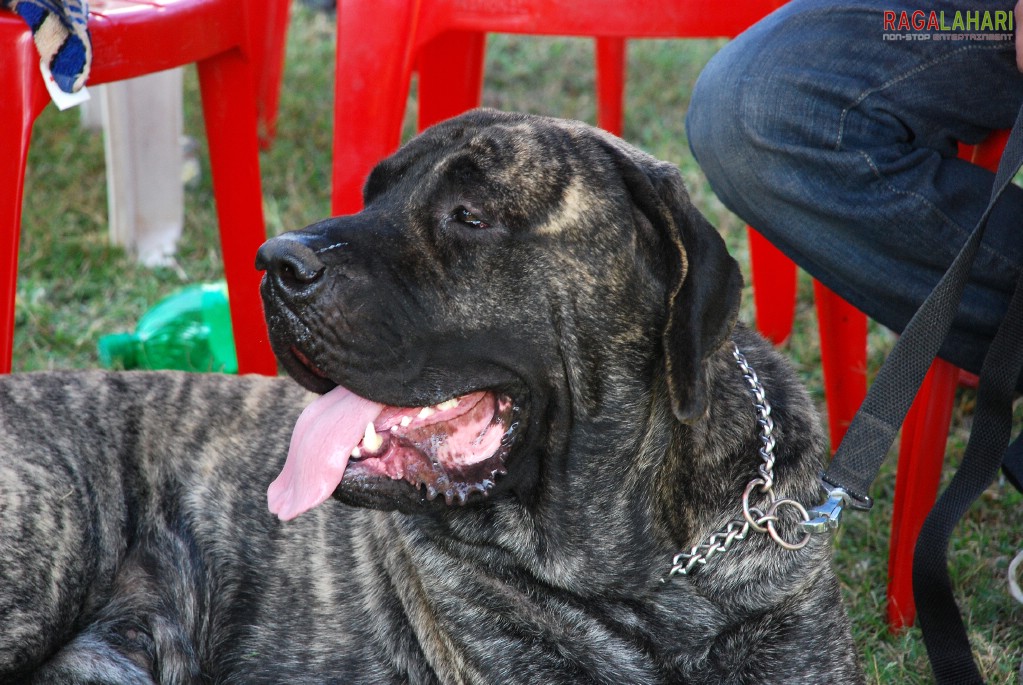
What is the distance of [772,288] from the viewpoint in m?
4.32

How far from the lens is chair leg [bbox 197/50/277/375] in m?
3.67

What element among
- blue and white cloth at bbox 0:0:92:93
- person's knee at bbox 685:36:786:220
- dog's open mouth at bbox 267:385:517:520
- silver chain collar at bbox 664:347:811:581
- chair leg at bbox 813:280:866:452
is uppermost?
blue and white cloth at bbox 0:0:92:93

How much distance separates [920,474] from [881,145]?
33.0 inches

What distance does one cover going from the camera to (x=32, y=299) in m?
4.64

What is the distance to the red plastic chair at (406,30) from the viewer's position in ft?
10.5

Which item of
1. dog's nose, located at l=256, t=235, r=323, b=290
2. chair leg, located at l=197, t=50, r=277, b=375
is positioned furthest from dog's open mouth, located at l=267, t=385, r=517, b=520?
chair leg, located at l=197, t=50, r=277, b=375

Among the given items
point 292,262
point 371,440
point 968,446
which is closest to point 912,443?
point 968,446

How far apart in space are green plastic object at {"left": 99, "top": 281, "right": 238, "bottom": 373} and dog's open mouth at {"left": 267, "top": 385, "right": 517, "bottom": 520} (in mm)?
1886

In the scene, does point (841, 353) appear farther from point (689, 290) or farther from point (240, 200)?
point (240, 200)

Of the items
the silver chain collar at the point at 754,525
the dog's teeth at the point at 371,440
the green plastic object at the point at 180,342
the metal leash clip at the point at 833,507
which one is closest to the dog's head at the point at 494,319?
the dog's teeth at the point at 371,440

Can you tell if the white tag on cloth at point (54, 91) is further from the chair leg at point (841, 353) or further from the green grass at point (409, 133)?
the chair leg at point (841, 353)

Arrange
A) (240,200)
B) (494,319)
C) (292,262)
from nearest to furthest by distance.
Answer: (292,262) < (494,319) < (240,200)

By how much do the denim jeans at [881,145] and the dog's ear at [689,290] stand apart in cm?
62

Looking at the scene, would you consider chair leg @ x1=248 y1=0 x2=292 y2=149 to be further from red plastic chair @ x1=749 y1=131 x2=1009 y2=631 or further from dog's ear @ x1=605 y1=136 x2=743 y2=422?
dog's ear @ x1=605 y1=136 x2=743 y2=422
